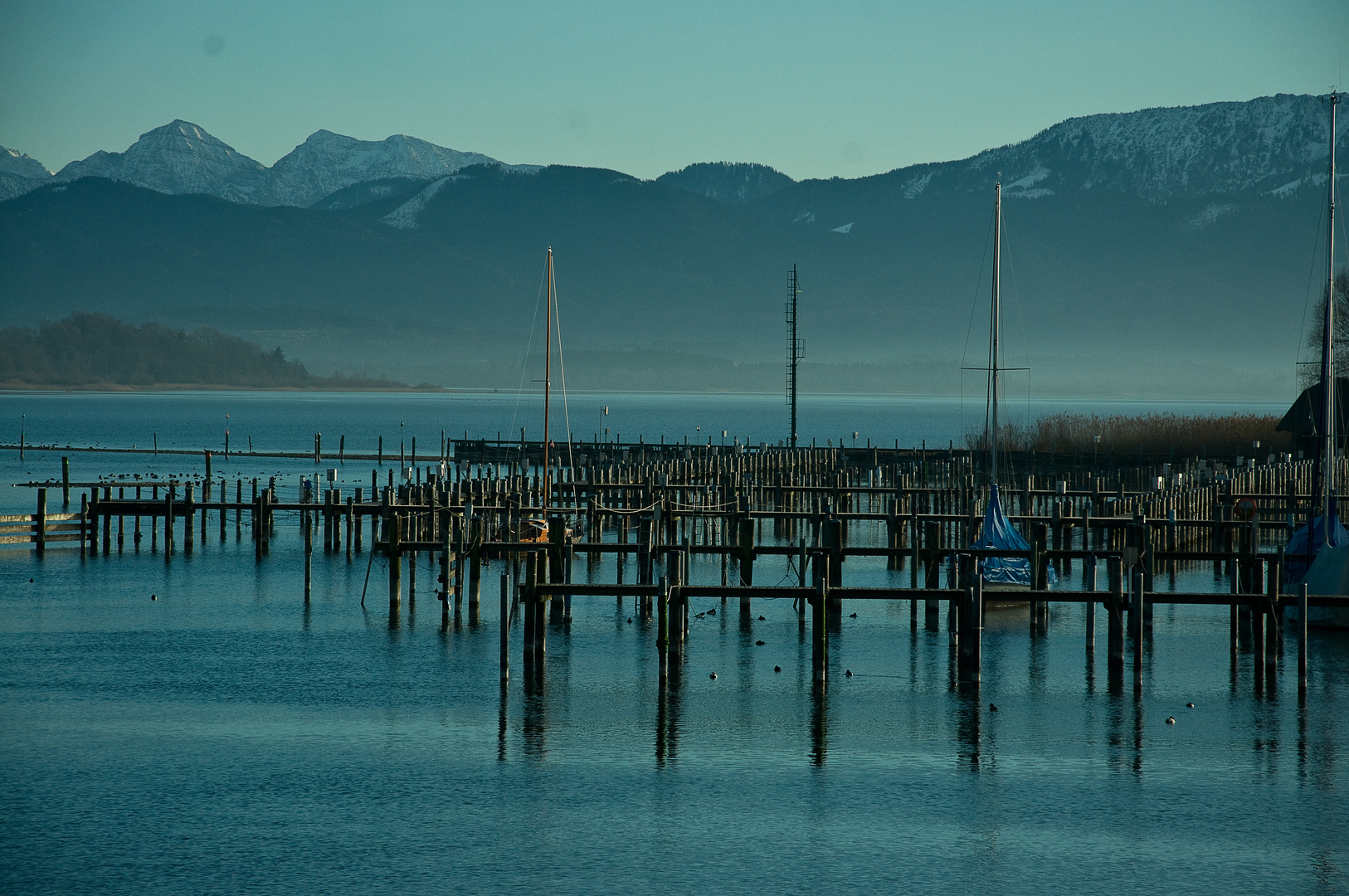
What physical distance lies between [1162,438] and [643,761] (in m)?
66.9

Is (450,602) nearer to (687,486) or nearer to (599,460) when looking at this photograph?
(687,486)

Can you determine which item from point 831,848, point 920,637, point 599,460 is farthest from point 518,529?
point 599,460

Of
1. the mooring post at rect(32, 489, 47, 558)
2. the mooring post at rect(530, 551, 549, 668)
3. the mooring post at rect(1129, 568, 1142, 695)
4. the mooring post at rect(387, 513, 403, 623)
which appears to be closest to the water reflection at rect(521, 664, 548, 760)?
the mooring post at rect(530, 551, 549, 668)

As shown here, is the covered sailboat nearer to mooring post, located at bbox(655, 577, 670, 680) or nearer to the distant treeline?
mooring post, located at bbox(655, 577, 670, 680)

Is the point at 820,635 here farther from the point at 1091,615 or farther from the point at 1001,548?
the point at 1001,548

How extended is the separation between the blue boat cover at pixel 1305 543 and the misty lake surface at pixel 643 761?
3.59 m

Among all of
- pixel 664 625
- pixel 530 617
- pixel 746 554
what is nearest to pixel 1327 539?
pixel 746 554

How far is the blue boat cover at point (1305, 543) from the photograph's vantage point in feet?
110

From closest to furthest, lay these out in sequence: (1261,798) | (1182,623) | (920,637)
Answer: (1261,798) < (920,637) < (1182,623)

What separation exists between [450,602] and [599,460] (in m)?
40.9

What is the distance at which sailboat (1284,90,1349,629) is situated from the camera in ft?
99.5

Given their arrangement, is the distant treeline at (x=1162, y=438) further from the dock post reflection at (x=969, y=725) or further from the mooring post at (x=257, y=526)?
the dock post reflection at (x=969, y=725)

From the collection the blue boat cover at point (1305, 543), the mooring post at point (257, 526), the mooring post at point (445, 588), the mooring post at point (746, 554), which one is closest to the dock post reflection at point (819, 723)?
the mooring post at point (746, 554)

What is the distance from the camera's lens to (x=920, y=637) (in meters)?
31.6
